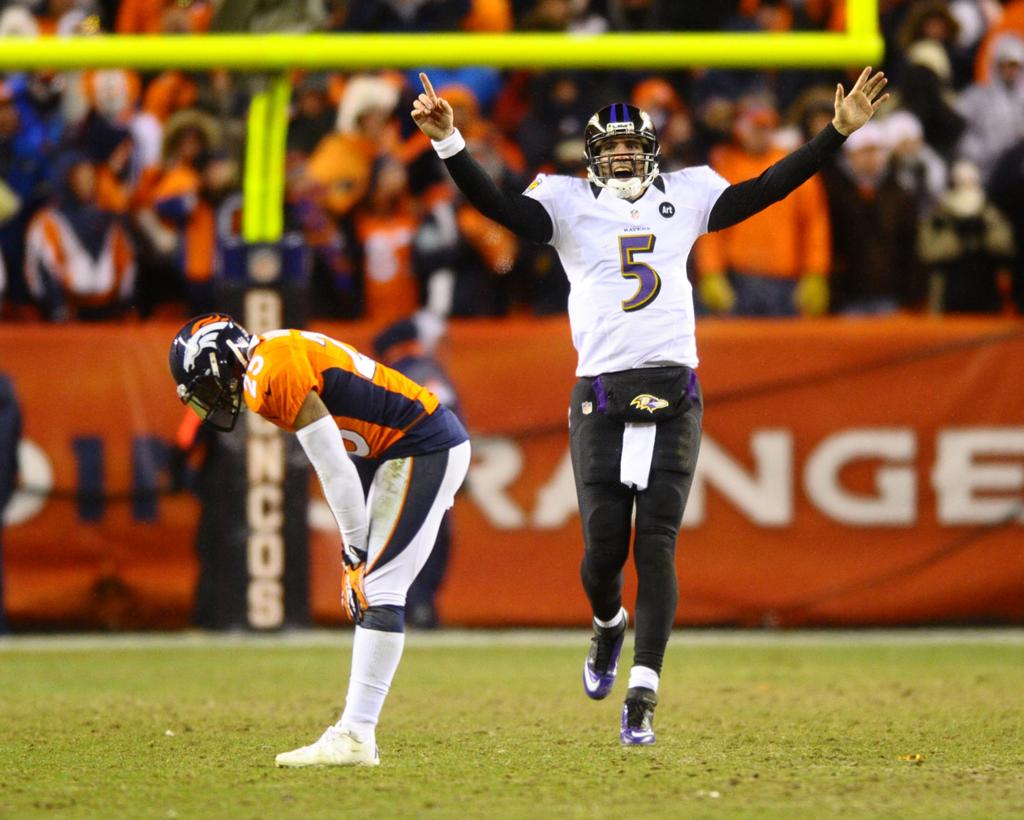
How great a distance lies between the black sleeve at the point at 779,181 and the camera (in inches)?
249

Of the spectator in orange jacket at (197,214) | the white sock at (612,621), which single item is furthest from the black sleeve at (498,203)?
the spectator in orange jacket at (197,214)

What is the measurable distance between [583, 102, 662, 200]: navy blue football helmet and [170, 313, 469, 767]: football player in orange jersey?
46.7 inches

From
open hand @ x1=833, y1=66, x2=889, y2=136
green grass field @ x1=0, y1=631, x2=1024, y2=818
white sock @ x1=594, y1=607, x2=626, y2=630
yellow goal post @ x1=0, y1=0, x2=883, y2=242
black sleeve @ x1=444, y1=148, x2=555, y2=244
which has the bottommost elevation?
green grass field @ x1=0, y1=631, x2=1024, y2=818

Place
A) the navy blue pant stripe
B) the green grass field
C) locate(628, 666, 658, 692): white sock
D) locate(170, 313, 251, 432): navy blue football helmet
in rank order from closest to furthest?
the green grass field → locate(170, 313, 251, 432): navy blue football helmet → the navy blue pant stripe → locate(628, 666, 658, 692): white sock

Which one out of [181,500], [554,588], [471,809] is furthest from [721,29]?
[471,809]

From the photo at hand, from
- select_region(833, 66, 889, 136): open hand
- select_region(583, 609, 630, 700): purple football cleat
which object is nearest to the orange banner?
select_region(583, 609, 630, 700): purple football cleat

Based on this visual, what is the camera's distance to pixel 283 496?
10.1m

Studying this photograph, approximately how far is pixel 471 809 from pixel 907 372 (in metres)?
6.32

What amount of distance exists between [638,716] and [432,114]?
2.16 meters

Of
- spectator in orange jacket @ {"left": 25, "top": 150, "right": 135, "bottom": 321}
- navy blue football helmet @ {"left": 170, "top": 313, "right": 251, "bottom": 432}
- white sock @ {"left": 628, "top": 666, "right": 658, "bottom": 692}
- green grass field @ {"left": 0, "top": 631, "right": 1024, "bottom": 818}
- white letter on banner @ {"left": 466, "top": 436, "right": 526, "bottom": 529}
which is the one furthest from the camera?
spectator in orange jacket @ {"left": 25, "top": 150, "right": 135, "bottom": 321}

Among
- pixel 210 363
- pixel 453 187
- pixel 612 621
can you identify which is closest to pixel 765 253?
pixel 453 187

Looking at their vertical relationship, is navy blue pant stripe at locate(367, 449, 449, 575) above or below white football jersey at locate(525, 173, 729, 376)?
below

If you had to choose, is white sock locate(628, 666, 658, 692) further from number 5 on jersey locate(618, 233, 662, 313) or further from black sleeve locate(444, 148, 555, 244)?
black sleeve locate(444, 148, 555, 244)

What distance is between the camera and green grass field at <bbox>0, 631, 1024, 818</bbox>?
5.09 m
